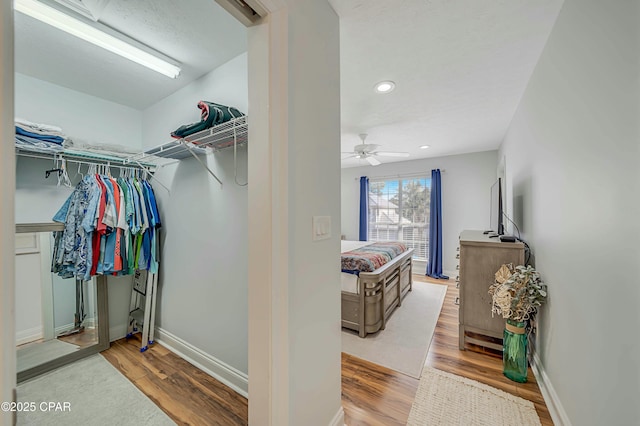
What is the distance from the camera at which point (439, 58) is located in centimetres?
182

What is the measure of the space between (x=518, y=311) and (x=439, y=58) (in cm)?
202

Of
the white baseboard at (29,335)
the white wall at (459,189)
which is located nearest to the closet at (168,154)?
the white baseboard at (29,335)

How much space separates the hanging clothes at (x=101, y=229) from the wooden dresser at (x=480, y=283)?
10.1ft

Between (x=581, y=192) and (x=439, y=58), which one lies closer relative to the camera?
(x=581, y=192)

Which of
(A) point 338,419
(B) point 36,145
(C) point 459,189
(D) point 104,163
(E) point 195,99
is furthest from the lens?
(C) point 459,189

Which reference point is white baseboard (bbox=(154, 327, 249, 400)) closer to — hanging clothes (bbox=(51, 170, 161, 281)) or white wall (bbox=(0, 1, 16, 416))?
hanging clothes (bbox=(51, 170, 161, 281))

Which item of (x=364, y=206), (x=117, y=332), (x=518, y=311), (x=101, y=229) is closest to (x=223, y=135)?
(x=101, y=229)

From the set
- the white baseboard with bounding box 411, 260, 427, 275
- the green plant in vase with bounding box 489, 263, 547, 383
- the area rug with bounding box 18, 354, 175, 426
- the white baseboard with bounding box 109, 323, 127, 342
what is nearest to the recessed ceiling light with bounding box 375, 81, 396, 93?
the green plant in vase with bounding box 489, 263, 547, 383

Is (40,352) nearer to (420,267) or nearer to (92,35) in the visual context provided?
(92,35)

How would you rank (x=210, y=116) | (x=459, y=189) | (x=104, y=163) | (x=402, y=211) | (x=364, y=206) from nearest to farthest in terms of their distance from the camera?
(x=210, y=116) → (x=104, y=163) → (x=459, y=189) → (x=402, y=211) → (x=364, y=206)

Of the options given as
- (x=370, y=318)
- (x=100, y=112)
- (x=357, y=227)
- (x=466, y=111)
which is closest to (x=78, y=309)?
(x=100, y=112)

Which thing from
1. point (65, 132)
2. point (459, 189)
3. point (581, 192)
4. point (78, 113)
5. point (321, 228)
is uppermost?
point (78, 113)

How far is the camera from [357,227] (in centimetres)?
612

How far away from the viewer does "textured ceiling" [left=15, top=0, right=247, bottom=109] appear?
1407 mm
